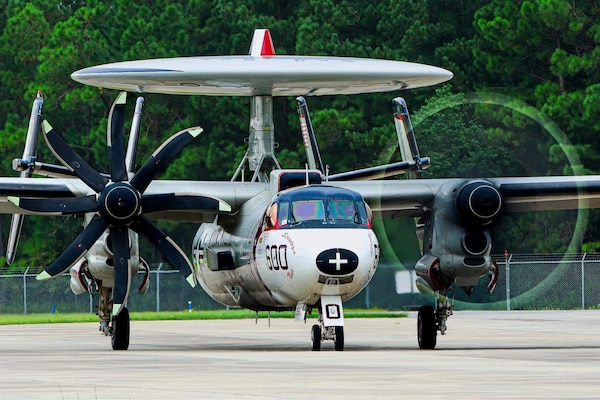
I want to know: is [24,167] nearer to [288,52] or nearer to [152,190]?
[152,190]

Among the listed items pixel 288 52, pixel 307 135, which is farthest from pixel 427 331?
pixel 288 52

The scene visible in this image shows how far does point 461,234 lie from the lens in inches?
1029

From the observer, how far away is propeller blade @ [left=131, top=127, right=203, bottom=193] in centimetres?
2605

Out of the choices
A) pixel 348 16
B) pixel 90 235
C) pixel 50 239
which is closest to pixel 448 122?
pixel 90 235

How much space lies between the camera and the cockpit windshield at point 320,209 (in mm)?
24375

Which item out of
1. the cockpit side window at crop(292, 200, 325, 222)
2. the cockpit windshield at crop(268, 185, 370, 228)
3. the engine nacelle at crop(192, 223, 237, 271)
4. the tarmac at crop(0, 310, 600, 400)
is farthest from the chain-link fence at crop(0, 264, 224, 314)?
the cockpit side window at crop(292, 200, 325, 222)

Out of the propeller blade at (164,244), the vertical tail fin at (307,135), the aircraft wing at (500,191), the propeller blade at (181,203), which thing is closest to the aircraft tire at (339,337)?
the propeller blade at (164,244)

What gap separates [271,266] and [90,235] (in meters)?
3.65

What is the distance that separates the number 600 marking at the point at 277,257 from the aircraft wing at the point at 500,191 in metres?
3.37

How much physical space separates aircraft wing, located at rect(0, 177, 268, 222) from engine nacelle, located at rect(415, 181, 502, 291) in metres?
4.04

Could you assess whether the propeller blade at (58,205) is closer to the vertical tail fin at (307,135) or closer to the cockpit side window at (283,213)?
the cockpit side window at (283,213)

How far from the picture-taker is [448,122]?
26.7 m

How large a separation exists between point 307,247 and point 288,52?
4575cm

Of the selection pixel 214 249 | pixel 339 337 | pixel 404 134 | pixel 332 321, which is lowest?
pixel 339 337
